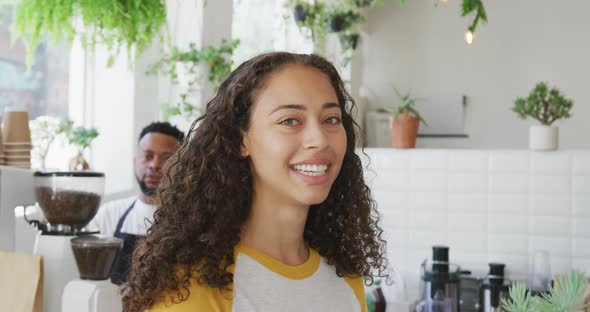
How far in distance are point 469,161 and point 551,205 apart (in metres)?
0.52

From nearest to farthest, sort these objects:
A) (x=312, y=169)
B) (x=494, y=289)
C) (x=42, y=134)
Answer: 1. (x=312, y=169)
2. (x=42, y=134)
3. (x=494, y=289)

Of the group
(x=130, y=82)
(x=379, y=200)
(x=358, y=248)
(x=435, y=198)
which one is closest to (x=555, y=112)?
(x=435, y=198)

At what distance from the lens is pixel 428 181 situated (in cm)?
475

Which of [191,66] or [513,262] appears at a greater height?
[191,66]

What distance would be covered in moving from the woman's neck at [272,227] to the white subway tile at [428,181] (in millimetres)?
3266

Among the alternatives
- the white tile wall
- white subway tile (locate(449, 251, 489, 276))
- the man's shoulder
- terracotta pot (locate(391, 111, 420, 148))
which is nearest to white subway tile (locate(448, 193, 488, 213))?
the white tile wall

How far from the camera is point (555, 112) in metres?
4.60

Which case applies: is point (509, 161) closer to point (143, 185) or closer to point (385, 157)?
point (385, 157)

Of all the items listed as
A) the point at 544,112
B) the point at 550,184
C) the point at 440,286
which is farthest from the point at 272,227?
the point at 544,112

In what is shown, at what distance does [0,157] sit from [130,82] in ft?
7.80

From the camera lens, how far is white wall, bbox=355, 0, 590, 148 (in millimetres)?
8008

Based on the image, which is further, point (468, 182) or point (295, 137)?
point (468, 182)

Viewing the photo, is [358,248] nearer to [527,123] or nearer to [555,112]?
[555,112]

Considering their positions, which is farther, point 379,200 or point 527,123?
point 527,123
